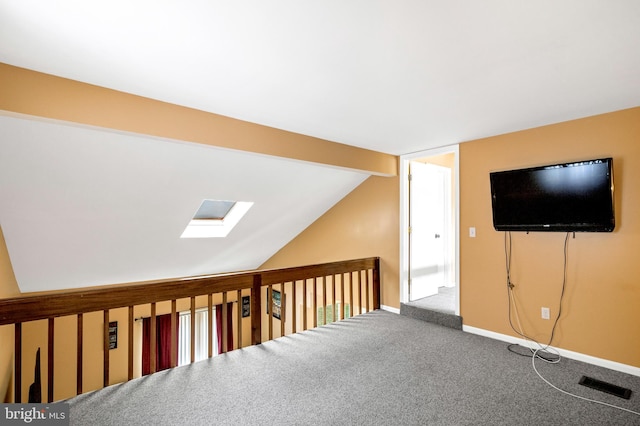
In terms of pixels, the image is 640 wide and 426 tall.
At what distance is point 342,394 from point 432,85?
232cm

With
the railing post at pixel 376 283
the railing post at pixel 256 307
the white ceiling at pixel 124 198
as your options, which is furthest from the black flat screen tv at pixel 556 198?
the railing post at pixel 256 307

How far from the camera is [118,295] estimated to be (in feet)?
7.98

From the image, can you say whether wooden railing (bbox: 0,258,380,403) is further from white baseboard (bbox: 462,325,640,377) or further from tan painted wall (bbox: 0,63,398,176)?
white baseboard (bbox: 462,325,640,377)

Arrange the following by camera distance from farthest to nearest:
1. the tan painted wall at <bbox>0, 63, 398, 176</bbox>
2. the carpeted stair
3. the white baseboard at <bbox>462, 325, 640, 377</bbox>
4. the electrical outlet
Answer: the carpeted stair
the electrical outlet
the white baseboard at <bbox>462, 325, 640, 377</bbox>
the tan painted wall at <bbox>0, 63, 398, 176</bbox>

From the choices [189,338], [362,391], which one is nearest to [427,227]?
[362,391]

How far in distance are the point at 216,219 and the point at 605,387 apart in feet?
15.0

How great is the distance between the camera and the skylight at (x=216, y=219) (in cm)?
442

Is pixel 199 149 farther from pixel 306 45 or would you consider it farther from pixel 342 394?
pixel 342 394

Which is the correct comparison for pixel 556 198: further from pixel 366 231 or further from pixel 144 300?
pixel 144 300

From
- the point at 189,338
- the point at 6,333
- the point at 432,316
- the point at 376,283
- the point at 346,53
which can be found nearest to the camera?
the point at 346,53

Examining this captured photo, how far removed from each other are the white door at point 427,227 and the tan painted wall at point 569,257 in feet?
2.61

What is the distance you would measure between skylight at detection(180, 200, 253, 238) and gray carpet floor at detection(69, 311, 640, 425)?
6.40ft

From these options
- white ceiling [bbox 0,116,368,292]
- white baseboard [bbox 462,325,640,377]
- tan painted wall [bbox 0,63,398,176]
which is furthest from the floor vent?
white ceiling [bbox 0,116,368,292]

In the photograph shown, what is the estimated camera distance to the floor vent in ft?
7.63
